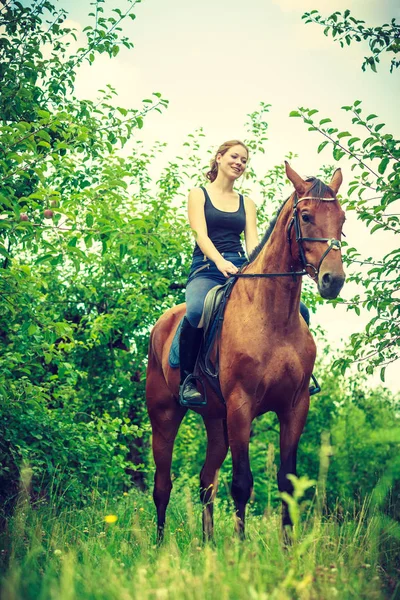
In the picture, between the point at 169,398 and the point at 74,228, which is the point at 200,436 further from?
the point at 74,228

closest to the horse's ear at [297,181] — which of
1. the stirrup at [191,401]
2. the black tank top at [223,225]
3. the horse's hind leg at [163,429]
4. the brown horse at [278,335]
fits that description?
the brown horse at [278,335]

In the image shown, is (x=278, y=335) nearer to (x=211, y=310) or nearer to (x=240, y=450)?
(x=211, y=310)

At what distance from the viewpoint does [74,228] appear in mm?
A: 5156

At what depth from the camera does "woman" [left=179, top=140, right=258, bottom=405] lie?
604cm

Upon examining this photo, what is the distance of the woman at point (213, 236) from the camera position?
19.8 feet

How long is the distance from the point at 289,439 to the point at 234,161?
268cm

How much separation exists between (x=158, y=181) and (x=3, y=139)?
741 cm

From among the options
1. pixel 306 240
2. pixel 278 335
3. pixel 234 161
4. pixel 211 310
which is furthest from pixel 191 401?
pixel 234 161

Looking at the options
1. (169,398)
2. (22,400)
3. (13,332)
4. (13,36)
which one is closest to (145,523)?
(169,398)

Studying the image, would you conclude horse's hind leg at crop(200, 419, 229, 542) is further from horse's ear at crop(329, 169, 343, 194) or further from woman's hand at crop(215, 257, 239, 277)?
horse's ear at crop(329, 169, 343, 194)

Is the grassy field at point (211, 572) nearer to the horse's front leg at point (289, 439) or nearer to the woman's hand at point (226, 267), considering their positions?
the horse's front leg at point (289, 439)

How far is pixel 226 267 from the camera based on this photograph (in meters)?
5.85

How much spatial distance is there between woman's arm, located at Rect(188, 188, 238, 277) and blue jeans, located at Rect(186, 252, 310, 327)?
27 centimetres

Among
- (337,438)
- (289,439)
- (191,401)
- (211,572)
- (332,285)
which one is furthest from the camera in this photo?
(337,438)
